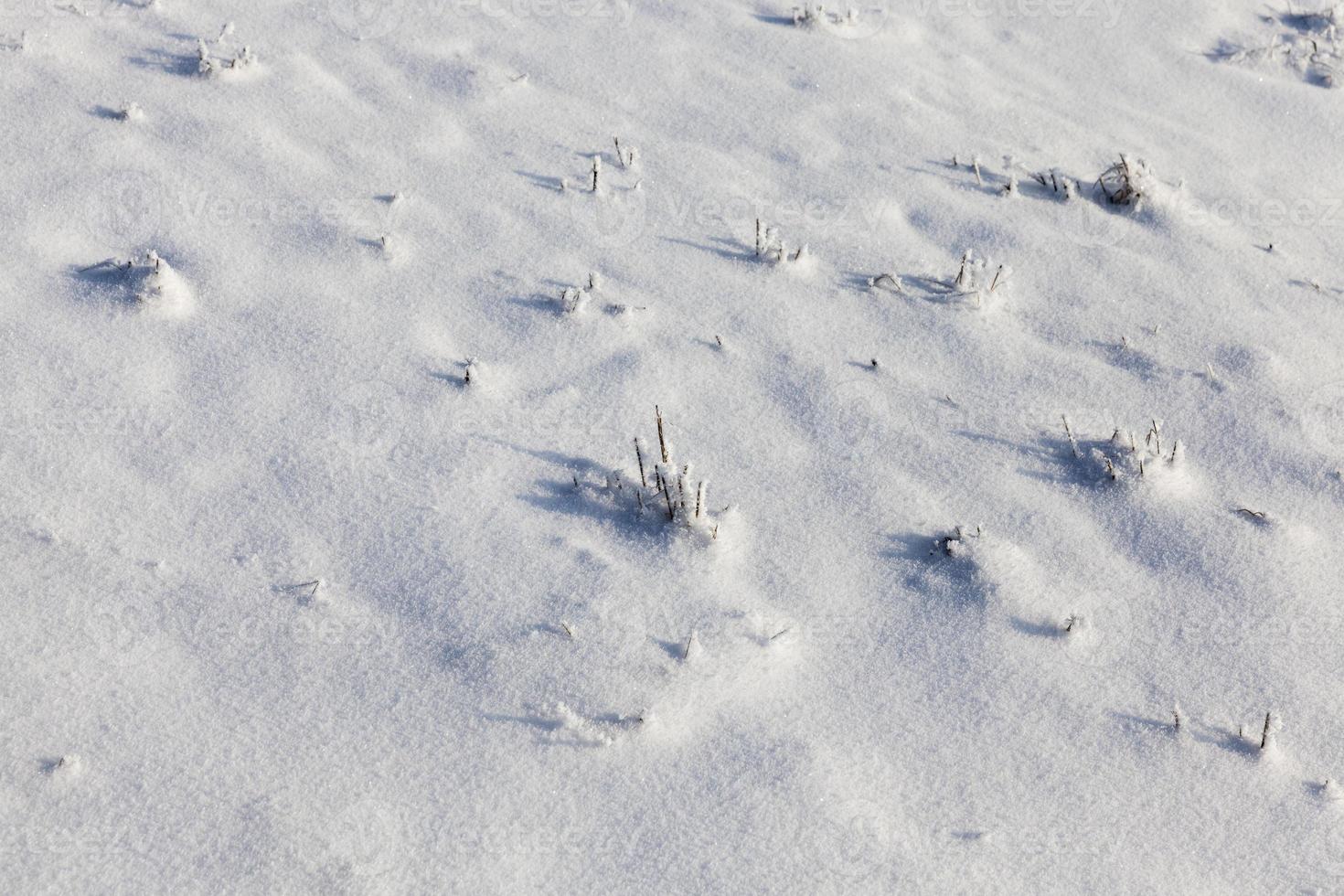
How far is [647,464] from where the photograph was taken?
99.3 inches

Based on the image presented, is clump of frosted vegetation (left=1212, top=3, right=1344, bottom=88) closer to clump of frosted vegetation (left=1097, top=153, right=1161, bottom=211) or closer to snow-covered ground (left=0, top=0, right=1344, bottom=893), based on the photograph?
snow-covered ground (left=0, top=0, right=1344, bottom=893)

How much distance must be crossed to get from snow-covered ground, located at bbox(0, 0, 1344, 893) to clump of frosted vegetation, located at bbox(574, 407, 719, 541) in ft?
0.05

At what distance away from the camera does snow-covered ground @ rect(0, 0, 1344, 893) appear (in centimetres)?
196

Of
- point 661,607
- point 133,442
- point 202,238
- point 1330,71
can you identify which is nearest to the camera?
point 661,607

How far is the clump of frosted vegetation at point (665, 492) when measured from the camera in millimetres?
2379

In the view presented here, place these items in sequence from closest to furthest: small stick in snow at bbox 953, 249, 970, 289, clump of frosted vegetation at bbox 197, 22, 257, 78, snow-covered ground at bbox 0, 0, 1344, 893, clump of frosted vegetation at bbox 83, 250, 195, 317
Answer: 1. snow-covered ground at bbox 0, 0, 1344, 893
2. clump of frosted vegetation at bbox 83, 250, 195, 317
3. small stick in snow at bbox 953, 249, 970, 289
4. clump of frosted vegetation at bbox 197, 22, 257, 78

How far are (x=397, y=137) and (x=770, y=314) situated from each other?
4.66ft

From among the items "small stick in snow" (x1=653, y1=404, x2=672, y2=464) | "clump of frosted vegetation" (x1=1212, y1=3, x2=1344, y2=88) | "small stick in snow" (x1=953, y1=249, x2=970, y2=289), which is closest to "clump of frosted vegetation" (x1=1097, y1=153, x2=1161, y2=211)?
"small stick in snow" (x1=953, y1=249, x2=970, y2=289)

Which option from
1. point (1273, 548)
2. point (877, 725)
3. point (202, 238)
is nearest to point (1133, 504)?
point (1273, 548)

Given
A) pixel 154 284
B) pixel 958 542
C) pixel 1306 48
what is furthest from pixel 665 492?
pixel 1306 48

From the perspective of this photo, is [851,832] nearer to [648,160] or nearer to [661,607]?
[661,607]

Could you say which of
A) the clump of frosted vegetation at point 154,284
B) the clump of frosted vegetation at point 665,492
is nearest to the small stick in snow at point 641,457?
the clump of frosted vegetation at point 665,492

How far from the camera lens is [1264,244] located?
128 inches

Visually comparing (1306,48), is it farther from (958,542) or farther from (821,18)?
(958,542)
